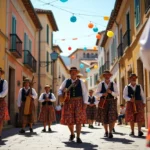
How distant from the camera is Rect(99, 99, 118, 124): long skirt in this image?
8.75 metres

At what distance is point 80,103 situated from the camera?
7664mm

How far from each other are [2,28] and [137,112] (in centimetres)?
901

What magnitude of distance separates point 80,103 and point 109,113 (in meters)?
1.43

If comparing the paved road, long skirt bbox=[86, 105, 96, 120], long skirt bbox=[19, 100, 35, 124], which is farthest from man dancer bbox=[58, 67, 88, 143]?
long skirt bbox=[86, 105, 96, 120]

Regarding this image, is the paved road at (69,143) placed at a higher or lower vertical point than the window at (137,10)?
lower

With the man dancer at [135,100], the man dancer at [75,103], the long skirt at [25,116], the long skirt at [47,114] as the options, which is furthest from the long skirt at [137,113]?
the long skirt at [25,116]

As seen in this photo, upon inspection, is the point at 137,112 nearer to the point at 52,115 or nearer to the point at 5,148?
the point at 52,115

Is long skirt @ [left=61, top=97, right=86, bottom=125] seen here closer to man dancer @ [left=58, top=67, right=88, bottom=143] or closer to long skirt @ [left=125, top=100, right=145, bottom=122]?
man dancer @ [left=58, top=67, right=88, bottom=143]

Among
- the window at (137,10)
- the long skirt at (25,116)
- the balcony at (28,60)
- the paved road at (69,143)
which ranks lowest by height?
the paved road at (69,143)

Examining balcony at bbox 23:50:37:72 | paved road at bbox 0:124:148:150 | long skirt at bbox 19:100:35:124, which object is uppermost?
balcony at bbox 23:50:37:72

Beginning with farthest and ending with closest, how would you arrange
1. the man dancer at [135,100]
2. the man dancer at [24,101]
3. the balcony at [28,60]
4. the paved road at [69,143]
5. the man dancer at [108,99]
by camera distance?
the balcony at [28,60], the man dancer at [24,101], the man dancer at [135,100], the man dancer at [108,99], the paved road at [69,143]

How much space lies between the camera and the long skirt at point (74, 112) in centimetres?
759

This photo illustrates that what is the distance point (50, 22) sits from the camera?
111 ft

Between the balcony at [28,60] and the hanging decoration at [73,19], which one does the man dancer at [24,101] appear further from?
the balcony at [28,60]
